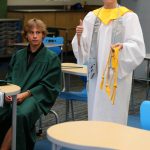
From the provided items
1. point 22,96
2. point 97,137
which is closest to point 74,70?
point 22,96

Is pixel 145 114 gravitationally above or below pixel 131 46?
below

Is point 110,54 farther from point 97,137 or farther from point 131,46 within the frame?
point 97,137

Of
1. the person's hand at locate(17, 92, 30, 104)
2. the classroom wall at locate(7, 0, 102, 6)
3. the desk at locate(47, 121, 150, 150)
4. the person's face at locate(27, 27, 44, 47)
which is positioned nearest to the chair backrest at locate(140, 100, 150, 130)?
the desk at locate(47, 121, 150, 150)

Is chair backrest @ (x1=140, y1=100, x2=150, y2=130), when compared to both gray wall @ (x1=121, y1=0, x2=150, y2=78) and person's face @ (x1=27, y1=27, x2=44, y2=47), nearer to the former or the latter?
person's face @ (x1=27, y1=27, x2=44, y2=47)

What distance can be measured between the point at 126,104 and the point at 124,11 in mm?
730

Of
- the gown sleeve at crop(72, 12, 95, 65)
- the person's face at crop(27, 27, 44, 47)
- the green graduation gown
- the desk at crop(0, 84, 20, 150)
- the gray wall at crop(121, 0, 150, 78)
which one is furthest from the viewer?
the gray wall at crop(121, 0, 150, 78)

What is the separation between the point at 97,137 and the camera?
212 centimetres

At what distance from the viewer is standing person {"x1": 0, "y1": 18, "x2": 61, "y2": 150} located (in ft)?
11.3

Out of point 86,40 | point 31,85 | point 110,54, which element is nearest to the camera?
point 110,54

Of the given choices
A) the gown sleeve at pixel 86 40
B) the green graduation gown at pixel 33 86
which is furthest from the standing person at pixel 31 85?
the gown sleeve at pixel 86 40

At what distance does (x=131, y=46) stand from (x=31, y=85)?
100 cm

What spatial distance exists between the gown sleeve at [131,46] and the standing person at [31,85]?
0.73 m

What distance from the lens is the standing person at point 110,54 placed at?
123 inches

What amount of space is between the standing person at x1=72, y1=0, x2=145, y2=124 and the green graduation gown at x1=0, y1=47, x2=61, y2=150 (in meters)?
0.38
